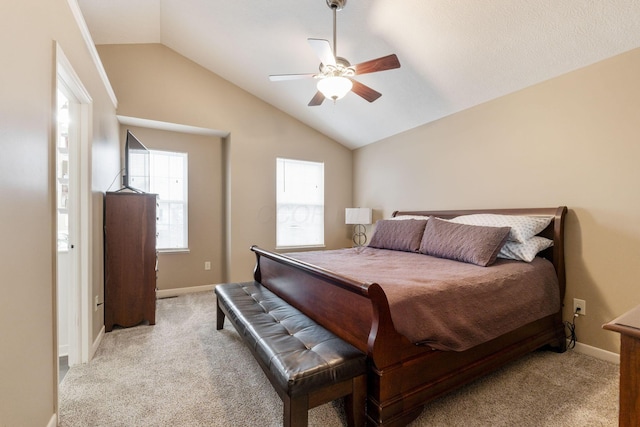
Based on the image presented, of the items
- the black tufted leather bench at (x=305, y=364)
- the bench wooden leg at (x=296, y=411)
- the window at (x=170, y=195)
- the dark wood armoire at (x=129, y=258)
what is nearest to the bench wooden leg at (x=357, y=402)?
the black tufted leather bench at (x=305, y=364)

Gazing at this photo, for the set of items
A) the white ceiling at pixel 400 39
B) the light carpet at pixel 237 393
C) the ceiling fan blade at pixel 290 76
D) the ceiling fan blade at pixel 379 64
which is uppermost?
the white ceiling at pixel 400 39

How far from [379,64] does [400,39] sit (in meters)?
0.74

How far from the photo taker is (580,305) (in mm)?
2322

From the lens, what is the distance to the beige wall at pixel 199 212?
3.94 m

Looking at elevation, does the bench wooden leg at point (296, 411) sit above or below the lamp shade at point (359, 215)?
below

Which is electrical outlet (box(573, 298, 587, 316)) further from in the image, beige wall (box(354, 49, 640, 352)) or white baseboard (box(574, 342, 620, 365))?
white baseboard (box(574, 342, 620, 365))

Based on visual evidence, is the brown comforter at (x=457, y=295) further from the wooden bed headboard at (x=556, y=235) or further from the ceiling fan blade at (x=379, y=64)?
the ceiling fan blade at (x=379, y=64)

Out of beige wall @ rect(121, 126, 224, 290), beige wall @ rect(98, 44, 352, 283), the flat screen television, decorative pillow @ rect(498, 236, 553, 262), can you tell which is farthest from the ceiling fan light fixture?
beige wall @ rect(121, 126, 224, 290)

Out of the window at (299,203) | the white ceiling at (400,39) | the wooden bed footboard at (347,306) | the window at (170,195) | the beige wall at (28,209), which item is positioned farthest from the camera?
the window at (299,203)

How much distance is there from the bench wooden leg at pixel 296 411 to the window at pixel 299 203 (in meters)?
3.28

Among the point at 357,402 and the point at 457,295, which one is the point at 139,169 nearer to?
the point at 357,402

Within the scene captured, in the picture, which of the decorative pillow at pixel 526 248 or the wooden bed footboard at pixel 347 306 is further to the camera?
the decorative pillow at pixel 526 248

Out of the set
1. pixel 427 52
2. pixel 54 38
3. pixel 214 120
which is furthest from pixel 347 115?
pixel 54 38

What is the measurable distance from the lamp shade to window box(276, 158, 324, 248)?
0.53 meters
